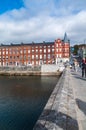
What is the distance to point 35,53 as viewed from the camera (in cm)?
10300

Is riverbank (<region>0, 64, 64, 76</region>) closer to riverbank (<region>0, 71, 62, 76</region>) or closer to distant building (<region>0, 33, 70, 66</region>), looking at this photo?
riverbank (<region>0, 71, 62, 76</region>)

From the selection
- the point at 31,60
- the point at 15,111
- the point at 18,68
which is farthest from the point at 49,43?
the point at 15,111

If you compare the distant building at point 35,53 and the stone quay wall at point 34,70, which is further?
the distant building at point 35,53

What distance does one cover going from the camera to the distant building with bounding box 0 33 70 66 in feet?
328

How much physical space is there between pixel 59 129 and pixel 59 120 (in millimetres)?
796

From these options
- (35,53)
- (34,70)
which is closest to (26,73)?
(34,70)

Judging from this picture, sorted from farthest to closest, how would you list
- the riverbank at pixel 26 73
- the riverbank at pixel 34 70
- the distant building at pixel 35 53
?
the distant building at pixel 35 53 < the riverbank at pixel 26 73 < the riverbank at pixel 34 70

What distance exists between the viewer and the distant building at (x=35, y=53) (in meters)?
100

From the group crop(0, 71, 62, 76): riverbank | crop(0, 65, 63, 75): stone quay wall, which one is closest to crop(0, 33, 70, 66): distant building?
crop(0, 65, 63, 75): stone quay wall

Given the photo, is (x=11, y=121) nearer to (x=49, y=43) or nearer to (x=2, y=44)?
(x=49, y=43)

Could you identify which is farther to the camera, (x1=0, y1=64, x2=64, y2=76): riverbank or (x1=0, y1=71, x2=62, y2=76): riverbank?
(x1=0, y1=71, x2=62, y2=76): riverbank

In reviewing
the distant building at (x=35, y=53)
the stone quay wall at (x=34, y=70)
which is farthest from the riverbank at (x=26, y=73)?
the distant building at (x=35, y=53)

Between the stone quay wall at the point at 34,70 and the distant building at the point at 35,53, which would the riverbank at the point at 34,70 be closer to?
the stone quay wall at the point at 34,70

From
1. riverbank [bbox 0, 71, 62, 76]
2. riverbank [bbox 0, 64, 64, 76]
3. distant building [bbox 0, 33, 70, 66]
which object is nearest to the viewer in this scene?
riverbank [bbox 0, 64, 64, 76]
